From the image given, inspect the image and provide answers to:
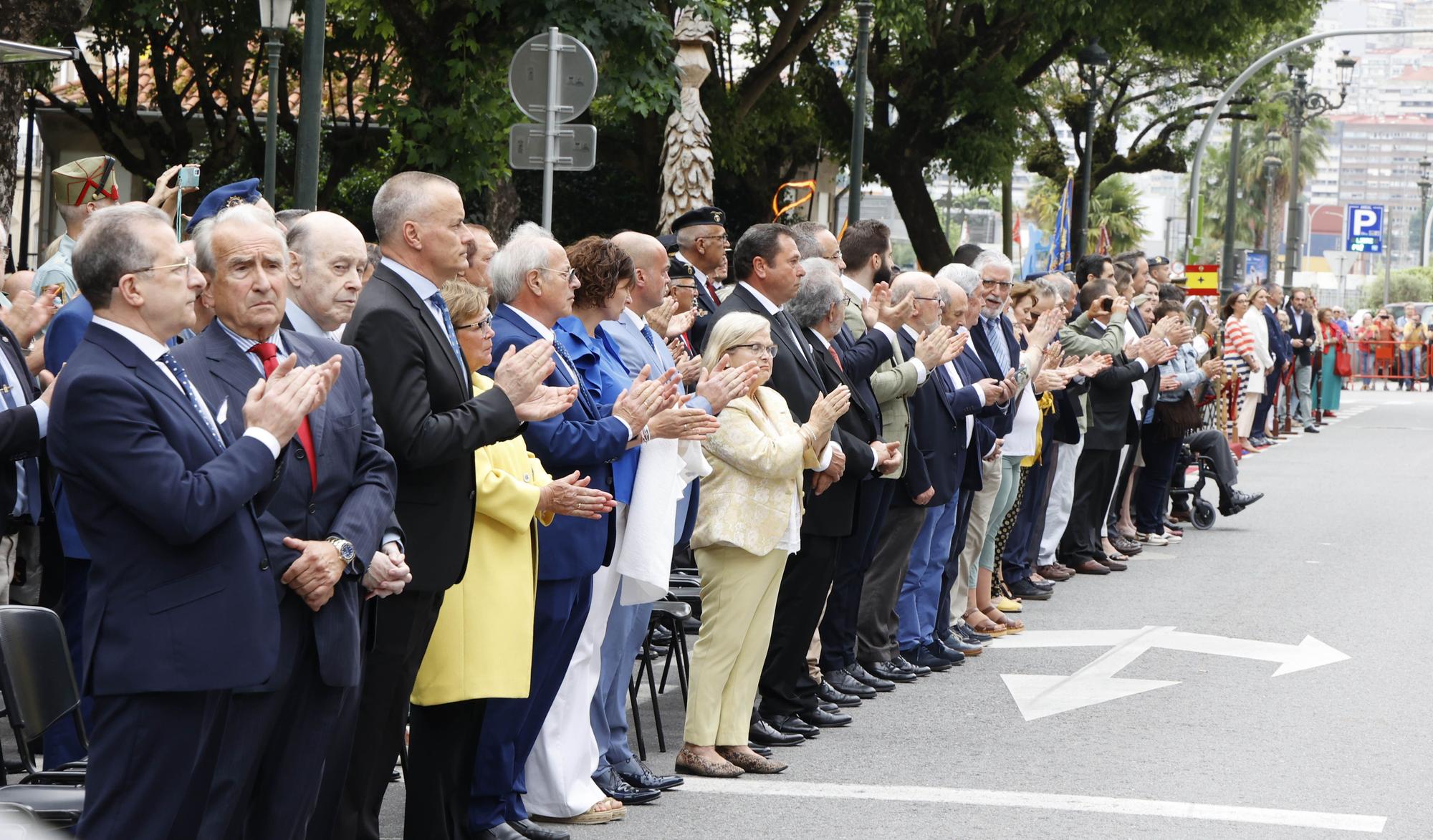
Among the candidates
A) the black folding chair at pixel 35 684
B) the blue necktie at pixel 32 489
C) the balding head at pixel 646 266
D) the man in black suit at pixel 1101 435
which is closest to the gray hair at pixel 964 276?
the balding head at pixel 646 266

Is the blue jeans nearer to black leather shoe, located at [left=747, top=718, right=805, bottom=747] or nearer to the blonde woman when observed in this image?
black leather shoe, located at [left=747, top=718, right=805, bottom=747]

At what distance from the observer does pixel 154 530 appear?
4.01 metres

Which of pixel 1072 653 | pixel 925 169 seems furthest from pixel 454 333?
pixel 925 169

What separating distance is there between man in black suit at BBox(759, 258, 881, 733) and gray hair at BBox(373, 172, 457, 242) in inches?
108

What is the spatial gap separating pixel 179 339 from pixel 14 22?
6641 millimetres

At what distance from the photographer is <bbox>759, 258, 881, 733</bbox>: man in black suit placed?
7.86 meters

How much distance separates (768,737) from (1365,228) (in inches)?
2325

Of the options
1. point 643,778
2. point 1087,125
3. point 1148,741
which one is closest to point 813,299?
point 643,778

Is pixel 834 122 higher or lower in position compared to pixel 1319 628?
higher

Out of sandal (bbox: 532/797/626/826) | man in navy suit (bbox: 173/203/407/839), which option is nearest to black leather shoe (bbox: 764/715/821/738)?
sandal (bbox: 532/797/626/826)

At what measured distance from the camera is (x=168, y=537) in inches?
157

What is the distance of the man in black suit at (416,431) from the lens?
508 centimetres

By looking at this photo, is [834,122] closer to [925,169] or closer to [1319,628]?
[925,169]

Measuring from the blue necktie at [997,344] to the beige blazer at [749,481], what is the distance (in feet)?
10.8
